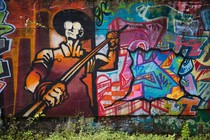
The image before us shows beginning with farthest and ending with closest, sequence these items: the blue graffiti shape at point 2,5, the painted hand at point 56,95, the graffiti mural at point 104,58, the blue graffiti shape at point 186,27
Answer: the blue graffiti shape at point 186,27, the painted hand at point 56,95, the graffiti mural at point 104,58, the blue graffiti shape at point 2,5

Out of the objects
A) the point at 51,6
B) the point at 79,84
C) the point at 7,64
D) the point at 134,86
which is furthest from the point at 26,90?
the point at 134,86

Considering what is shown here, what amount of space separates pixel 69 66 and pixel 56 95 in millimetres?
757

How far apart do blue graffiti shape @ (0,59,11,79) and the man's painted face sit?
1.56 metres

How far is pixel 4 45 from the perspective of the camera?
24.2 ft

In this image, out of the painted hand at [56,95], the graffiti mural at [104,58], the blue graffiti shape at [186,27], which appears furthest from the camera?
the blue graffiti shape at [186,27]

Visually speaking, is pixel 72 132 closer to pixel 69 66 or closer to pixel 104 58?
pixel 69 66

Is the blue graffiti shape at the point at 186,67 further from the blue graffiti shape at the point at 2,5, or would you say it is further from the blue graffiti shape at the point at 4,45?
the blue graffiti shape at the point at 2,5

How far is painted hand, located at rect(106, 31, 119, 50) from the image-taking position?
760 centimetres

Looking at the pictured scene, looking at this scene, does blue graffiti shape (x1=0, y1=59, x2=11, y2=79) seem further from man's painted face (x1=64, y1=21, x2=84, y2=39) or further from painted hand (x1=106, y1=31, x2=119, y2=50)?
painted hand (x1=106, y1=31, x2=119, y2=50)

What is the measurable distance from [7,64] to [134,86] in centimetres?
305

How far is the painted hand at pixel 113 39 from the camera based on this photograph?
7.60 meters

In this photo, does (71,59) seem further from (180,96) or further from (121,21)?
Result: (180,96)

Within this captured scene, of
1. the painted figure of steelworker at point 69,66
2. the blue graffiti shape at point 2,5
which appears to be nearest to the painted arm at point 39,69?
the painted figure of steelworker at point 69,66

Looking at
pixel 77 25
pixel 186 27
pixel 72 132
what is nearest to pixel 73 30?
pixel 77 25
